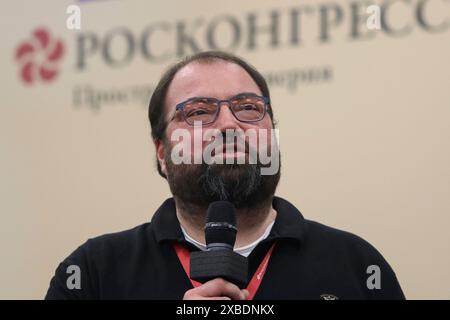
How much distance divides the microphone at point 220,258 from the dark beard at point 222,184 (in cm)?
20

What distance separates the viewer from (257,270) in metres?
1.86

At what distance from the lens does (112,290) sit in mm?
1852

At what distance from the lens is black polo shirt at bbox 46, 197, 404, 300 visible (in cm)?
183

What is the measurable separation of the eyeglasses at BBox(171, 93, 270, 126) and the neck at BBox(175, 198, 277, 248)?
9.2 inches

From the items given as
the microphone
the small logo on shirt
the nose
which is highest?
the nose

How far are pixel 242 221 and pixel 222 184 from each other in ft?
0.52

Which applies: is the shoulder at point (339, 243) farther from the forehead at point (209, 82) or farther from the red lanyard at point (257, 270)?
the forehead at point (209, 82)

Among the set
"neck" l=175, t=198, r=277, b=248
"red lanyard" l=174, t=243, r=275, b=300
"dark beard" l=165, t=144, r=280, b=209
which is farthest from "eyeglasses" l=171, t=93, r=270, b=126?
"red lanyard" l=174, t=243, r=275, b=300

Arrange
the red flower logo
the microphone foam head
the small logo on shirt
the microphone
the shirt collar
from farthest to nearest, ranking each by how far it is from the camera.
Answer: the red flower logo
the shirt collar
the small logo on shirt
the microphone foam head
the microphone

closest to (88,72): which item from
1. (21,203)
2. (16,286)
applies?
(21,203)

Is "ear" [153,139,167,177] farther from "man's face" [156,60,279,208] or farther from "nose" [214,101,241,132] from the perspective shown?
"nose" [214,101,241,132]

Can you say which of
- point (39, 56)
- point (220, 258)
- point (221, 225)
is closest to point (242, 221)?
point (221, 225)

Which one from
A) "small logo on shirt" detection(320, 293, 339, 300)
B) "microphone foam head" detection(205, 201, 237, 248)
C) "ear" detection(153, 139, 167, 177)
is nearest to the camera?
"microphone foam head" detection(205, 201, 237, 248)

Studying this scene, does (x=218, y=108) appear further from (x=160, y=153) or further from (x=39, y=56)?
(x=39, y=56)
